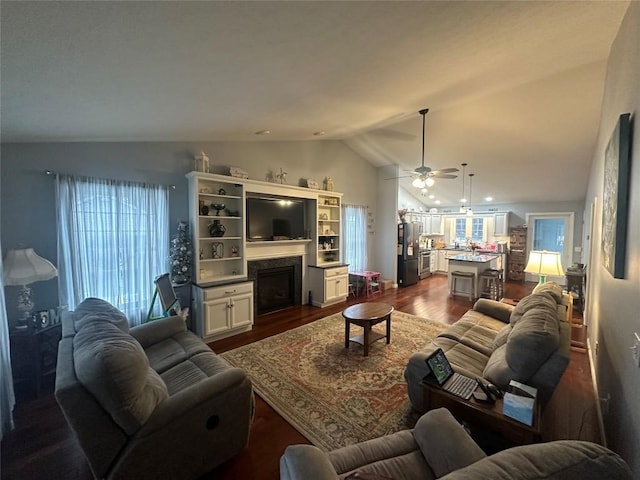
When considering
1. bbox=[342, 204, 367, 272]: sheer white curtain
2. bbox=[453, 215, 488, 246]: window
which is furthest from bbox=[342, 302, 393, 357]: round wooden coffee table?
bbox=[453, 215, 488, 246]: window

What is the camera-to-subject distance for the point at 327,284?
5098mm

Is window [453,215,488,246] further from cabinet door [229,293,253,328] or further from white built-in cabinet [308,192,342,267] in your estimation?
cabinet door [229,293,253,328]

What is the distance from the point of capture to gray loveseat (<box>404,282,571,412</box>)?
5.58 feet

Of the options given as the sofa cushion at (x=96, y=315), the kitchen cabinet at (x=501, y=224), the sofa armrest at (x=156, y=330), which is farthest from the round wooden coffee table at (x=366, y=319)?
the kitchen cabinet at (x=501, y=224)

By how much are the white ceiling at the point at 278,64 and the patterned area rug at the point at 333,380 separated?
8.71ft

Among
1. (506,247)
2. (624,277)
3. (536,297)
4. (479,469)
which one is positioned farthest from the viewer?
(506,247)

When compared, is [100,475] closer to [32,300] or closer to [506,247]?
[32,300]

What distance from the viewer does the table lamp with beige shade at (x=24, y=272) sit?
7.36ft

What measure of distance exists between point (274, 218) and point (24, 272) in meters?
3.05

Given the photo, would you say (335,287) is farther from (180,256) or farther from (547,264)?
(547,264)

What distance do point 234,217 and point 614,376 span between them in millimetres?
4104

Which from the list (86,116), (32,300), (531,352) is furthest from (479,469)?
(32,300)

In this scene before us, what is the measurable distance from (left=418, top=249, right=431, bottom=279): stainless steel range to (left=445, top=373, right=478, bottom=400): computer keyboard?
6160mm

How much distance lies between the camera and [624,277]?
1.50 m
